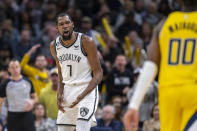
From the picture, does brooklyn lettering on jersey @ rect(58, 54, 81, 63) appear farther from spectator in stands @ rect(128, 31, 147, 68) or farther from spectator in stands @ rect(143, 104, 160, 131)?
spectator in stands @ rect(128, 31, 147, 68)

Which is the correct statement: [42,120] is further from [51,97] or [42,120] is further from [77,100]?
[77,100]

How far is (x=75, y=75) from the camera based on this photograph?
6.90m

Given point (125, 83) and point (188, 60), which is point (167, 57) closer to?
point (188, 60)

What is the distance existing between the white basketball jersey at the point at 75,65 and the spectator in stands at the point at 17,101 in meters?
2.89

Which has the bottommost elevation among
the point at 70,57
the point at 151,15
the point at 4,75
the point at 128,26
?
the point at 4,75

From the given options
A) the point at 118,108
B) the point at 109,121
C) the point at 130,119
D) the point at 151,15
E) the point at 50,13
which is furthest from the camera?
the point at 50,13

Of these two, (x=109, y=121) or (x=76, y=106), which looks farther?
(x=109, y=121)

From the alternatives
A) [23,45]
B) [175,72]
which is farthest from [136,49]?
[175,72]

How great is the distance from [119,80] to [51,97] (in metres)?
1.76

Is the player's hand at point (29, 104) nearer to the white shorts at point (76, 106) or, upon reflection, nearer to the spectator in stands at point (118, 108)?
the spectator in stands at point (118, 108)

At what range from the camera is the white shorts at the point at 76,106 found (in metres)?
6.75

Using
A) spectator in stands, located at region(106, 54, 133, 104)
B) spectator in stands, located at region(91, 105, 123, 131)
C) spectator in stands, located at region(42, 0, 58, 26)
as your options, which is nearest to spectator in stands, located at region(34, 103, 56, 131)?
spectator in stands, located at region(91, 105, 123, 131)

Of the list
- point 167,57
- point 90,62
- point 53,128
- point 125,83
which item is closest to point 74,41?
point 90,62

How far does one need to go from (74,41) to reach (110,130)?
2.92m
